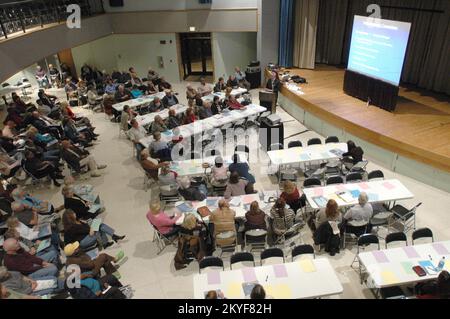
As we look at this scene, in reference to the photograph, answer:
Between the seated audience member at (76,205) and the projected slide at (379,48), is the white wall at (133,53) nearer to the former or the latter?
the projected slide at (379,48)

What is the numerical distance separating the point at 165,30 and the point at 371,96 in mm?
9316

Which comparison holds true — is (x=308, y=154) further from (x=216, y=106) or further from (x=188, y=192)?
(x=216, y=106)

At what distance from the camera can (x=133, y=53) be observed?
17.2 meters

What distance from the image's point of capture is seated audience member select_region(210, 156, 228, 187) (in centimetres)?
776

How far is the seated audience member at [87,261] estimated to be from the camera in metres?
5.77

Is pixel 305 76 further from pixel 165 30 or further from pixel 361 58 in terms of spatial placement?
pixel 165 30

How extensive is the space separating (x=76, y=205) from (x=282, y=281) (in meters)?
4.23

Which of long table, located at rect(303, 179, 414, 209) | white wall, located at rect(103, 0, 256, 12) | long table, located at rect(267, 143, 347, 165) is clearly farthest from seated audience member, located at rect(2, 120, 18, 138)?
long table, located at rect(303, 179, 414, 209)

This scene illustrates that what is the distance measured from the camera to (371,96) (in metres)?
11.0

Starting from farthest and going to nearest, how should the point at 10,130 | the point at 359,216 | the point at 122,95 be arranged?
the point at 122,95 < the point at 10,130 < the point at 359,216

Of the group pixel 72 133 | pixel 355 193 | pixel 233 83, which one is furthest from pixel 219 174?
pixel 233 83

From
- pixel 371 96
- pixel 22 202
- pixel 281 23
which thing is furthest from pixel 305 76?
pixel 22 202

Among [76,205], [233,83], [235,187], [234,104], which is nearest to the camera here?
[76,205]

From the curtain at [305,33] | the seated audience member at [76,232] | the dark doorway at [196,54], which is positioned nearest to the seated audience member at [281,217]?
the seated audience member at [76,232]
